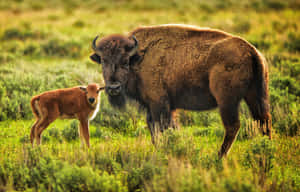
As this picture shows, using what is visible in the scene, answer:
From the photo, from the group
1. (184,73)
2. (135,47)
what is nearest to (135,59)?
(135,47)

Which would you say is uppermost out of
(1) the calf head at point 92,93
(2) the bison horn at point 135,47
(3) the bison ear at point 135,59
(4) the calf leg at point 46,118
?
(2) the bison horn at point 135,47

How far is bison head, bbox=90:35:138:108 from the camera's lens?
226 inches

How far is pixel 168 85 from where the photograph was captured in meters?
5.84

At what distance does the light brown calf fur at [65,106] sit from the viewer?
6.02m

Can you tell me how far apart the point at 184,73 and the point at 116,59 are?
117cm

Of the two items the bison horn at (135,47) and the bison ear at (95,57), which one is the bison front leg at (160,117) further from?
the bison ear at (95,57)

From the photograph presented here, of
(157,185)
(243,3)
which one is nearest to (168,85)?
(157,185)

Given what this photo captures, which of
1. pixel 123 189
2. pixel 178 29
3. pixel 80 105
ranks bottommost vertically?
pixel 123 189

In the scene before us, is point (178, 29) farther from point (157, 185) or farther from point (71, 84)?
point (71, 84)

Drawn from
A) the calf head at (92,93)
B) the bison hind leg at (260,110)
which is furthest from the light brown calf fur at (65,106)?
the bison hind leg at (260,110)

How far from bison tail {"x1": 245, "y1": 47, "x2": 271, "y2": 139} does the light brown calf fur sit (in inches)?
102

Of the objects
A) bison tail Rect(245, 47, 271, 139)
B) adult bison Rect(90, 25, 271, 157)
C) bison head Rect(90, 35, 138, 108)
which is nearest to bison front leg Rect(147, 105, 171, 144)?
adult bison Rect(90, 25, 271, 157)

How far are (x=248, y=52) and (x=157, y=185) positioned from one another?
2.43 meters

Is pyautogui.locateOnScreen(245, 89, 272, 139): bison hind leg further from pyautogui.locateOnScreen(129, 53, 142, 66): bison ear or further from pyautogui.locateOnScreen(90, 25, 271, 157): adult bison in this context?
pyautogui.locateOnScreen(129, 53, 142, 66): bison ear
